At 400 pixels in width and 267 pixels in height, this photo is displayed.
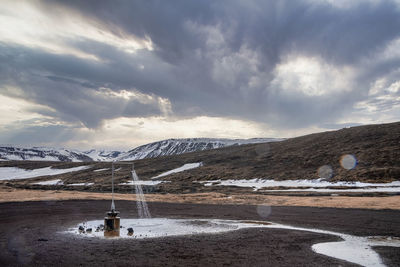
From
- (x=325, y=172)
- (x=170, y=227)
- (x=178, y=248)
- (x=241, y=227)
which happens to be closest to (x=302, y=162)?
(x=325, y=172)

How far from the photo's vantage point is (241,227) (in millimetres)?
22484

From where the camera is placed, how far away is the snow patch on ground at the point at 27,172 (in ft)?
444

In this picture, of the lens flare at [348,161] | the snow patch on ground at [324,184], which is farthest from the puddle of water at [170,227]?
the lens flare at [348,161]

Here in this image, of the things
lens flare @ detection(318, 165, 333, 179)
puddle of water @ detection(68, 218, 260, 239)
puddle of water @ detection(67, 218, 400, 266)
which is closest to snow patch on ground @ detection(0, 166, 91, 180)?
lens flare @ detection(318, 165, 333, 179)

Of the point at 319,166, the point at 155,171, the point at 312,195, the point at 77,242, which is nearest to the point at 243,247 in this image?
the point at 77,242

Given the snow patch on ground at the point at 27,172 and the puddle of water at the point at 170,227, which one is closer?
the puddle of water at the point at 170,227

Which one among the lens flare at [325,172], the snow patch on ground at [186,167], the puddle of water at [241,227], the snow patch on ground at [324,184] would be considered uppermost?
the snow patch on ground at [186,167]

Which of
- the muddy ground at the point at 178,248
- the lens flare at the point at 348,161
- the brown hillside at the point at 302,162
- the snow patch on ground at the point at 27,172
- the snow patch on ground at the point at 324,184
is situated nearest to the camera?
the muddy ground at the point at 178,248

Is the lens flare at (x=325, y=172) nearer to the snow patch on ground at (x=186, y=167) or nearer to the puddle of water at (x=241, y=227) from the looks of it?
the puddle of water at (x=241, y=227)

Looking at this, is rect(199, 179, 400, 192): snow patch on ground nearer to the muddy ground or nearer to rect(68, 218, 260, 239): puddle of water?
the muddy ground

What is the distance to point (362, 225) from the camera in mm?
22922

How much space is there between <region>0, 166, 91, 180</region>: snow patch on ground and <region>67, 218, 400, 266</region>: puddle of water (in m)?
122

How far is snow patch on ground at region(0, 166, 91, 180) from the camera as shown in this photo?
135262mm

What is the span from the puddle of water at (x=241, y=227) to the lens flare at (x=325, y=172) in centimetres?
4832
